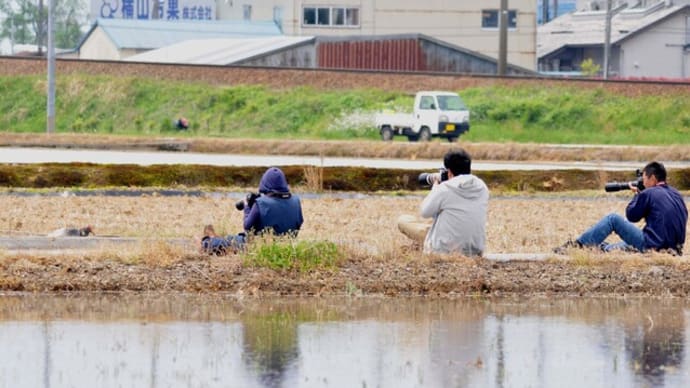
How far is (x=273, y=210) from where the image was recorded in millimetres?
12789

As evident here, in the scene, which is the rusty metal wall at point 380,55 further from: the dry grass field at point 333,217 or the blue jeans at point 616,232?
the blue jeans at point 616,232

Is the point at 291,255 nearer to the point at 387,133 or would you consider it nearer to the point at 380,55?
the point at 387,133

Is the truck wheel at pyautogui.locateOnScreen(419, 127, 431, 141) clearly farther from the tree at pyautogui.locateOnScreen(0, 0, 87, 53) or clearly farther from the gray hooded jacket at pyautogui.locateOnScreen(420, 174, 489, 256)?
the tree at pyautogui.locateOnScreen(0, 0, 87, 53)

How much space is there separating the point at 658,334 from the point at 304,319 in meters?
2.51

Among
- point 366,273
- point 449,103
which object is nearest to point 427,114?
point 449,103

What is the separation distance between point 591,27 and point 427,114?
135 feet

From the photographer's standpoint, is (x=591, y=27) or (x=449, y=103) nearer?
(x=449, y=103)

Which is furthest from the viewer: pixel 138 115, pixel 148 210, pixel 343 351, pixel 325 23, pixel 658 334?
pixel 325 23

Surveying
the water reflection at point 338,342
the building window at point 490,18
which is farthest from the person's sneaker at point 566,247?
the building window at point 490,18

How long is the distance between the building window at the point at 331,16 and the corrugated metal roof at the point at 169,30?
189 centimetres

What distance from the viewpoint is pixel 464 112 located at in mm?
46844

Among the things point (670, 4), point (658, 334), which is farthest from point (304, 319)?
point (670, 4)

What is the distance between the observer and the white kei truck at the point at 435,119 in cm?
4644

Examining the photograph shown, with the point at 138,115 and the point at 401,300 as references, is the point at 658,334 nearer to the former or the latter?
the point at 401,300
